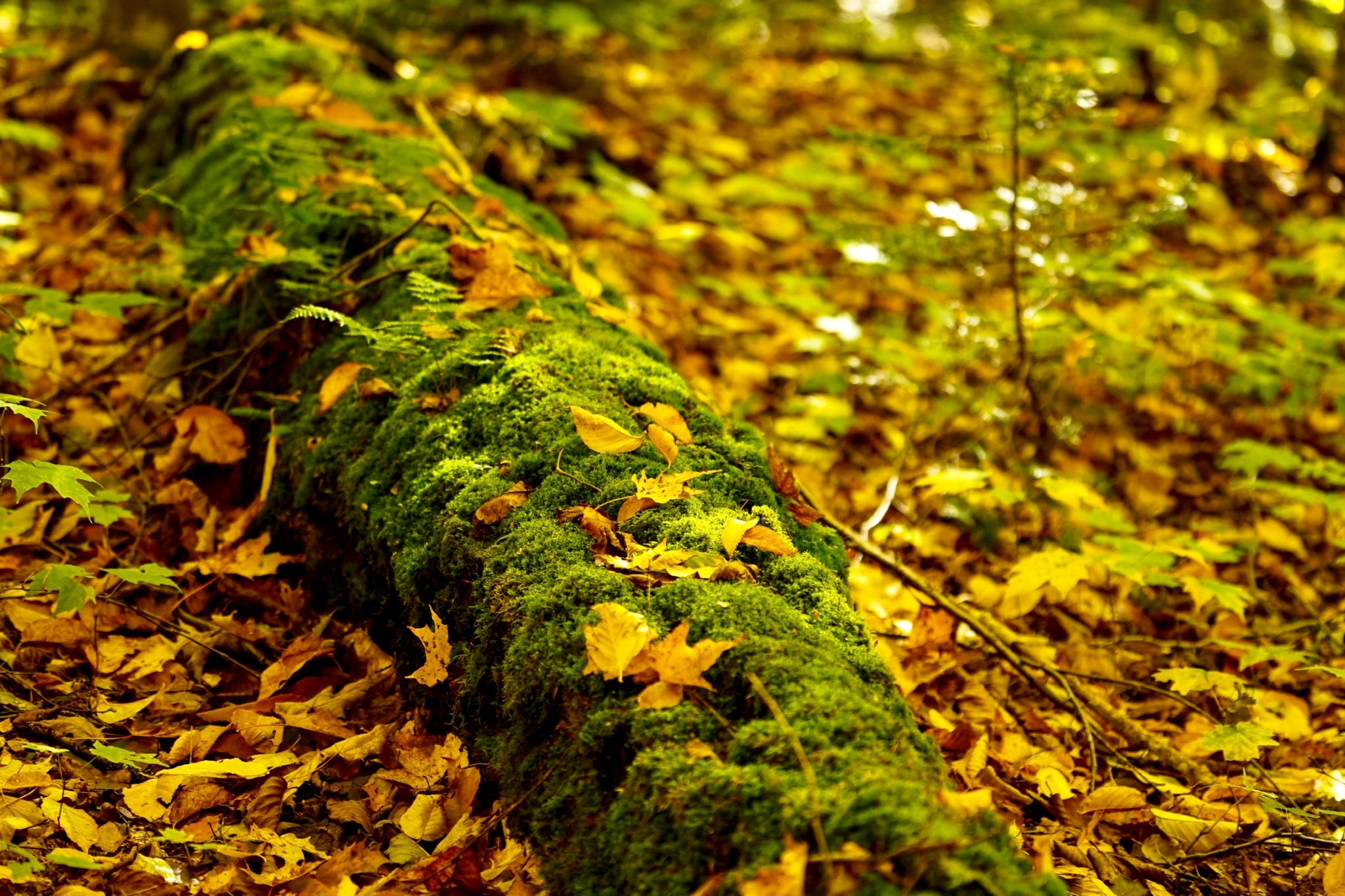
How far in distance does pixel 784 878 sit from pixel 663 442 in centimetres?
109

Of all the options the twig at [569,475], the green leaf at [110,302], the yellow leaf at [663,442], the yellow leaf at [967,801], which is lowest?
the green leaf at [110,302]

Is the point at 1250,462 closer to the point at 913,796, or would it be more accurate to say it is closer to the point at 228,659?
the point at 913,796

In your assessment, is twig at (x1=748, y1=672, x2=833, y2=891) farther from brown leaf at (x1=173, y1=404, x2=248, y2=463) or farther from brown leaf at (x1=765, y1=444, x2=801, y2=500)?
brown leaf at (x1=173, y1=404, x2=248, y2=463)

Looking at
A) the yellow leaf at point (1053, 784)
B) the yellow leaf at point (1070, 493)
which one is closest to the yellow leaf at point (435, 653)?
the yellow leaf at point (1053, 784)

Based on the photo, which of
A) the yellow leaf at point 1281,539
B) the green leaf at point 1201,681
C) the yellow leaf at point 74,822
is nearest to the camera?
the yellow leaf at point 74,822

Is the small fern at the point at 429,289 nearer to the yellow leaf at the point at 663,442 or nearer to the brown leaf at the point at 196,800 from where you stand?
the yellow leaf at the point at 663,442

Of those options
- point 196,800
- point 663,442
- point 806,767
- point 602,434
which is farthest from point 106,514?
point 806,767

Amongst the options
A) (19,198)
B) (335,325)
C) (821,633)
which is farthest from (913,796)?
(19,198)

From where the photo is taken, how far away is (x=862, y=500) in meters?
3.81

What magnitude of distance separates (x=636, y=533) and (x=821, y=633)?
433 millimetres

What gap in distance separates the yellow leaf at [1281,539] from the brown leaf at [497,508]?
10.0ft

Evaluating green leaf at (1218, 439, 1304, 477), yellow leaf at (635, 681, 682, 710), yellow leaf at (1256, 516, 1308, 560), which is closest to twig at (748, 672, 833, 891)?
yellow leaf at (635, 681, 682, 710)

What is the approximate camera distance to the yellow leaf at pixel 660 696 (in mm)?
1614

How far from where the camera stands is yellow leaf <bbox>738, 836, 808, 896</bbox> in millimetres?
1271
